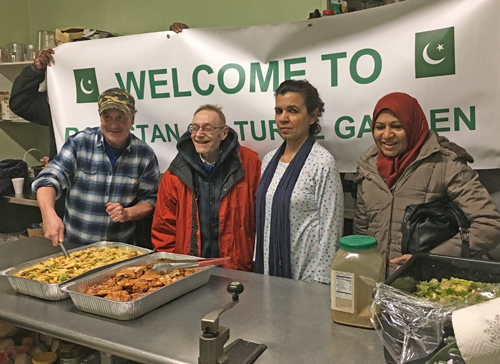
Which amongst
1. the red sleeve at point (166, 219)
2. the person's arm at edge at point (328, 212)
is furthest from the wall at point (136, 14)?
the red sleeve at point (166, 219)

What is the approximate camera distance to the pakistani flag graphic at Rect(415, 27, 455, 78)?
6.84ft

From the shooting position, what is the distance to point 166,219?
2340 mm

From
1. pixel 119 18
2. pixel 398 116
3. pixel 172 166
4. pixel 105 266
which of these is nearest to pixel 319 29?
pixel 398 116

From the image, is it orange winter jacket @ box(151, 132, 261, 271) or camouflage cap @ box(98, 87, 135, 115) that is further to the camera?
camouflage cap @ box(98, 87, 135, 115)

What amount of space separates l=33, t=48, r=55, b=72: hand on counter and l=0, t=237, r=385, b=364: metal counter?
6.17 ft

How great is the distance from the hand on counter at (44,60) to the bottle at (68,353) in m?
2.19

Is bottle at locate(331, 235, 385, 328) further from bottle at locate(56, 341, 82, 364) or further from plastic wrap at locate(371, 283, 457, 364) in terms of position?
bottle at locate(56, 341, 82, 364)

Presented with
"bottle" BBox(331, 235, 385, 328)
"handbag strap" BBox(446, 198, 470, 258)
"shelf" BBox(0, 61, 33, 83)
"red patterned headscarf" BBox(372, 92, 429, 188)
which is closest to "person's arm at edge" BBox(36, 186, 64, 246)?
"bottle" BBox(331, 235, 385, 328)

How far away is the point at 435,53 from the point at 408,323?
150cm

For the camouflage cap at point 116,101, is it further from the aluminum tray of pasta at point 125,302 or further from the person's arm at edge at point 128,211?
the aluminum tray of pasta at point 125,302

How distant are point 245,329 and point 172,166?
3.84ft

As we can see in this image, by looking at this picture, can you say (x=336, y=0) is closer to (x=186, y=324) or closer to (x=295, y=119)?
(x=295, y=119)

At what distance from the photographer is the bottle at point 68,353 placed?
1601 millimetres

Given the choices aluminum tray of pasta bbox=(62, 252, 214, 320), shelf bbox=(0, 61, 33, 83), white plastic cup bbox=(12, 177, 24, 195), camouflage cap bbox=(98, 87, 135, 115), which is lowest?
aluminum tray of pasta bbox=(62, 252, 214, 320)
